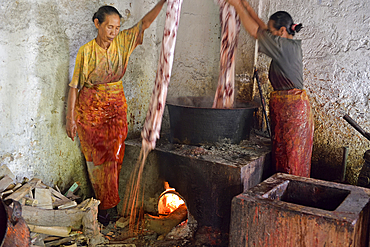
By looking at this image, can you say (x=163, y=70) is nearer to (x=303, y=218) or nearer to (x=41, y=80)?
(x=41, y=80)

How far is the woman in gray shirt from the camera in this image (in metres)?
2.88

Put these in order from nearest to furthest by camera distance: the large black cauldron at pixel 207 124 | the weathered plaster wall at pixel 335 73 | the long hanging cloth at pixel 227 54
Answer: the large black cauldron at pixel 207 124 → the weathered plaster wall at pixel 335 73 → the long hanging cloth at pixel 227 54

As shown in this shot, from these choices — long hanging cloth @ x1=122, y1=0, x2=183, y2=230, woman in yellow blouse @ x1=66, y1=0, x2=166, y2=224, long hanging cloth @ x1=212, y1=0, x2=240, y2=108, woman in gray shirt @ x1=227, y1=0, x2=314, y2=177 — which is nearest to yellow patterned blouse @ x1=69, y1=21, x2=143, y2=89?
woman in yellow blouse @ x1=66, y1=0, x2=166, y2=224

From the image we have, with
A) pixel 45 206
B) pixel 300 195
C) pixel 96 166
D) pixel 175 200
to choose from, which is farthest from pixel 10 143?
pixel 300 195

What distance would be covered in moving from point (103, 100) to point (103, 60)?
1.35 ft

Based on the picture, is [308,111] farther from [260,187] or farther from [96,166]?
[96,166]

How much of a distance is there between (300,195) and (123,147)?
1.97 meters

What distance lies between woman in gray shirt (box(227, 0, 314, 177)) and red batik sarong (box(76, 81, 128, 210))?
5.17ft

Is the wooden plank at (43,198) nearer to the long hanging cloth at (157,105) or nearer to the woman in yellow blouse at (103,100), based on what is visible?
the woman in yellow blouse at (103,100)

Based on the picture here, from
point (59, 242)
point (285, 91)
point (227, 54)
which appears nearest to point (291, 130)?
point (285, 91)

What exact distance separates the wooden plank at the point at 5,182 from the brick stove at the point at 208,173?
1.33 meters

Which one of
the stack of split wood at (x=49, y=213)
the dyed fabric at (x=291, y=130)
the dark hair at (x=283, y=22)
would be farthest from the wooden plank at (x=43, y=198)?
the dark hair at (x=283, y=22)

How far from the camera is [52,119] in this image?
314 centimetres

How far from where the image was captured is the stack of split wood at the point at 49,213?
8.45 ft
